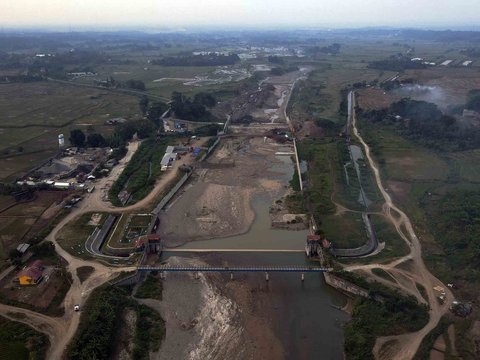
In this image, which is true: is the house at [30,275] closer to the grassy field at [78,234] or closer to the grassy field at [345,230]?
the grassy field at [78,234]

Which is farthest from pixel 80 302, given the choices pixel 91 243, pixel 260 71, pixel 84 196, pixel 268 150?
pixel 260 71

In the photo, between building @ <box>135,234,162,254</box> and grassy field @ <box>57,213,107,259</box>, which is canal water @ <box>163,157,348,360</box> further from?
grassy field @ <box>57,213,107,259</box>

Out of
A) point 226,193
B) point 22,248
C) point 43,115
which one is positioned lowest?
point 43,115

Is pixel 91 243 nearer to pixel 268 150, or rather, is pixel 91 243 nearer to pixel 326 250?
pixel 326 250

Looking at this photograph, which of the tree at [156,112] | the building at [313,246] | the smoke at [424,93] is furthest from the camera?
the smoke at [424,93]

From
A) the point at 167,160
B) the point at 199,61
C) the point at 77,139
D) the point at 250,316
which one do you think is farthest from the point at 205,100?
the point at 199,61

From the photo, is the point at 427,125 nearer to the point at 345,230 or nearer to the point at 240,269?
the point at 345,230

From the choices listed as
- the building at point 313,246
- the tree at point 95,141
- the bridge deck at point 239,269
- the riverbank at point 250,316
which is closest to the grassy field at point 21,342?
the riverbank at point 250,316
